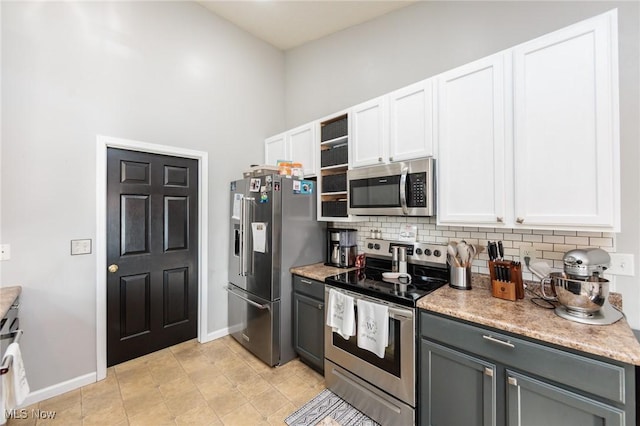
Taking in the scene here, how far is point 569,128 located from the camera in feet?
4.66

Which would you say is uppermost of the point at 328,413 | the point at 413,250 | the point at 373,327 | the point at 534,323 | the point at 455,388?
the point at 413,250

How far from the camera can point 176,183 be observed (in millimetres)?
2822

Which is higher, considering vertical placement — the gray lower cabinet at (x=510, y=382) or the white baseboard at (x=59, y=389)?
the gray lower cabinet at (x=510, y=382)

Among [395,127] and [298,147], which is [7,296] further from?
[395,127]

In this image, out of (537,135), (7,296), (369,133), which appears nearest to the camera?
(537,135)

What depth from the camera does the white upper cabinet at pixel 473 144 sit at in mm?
1657

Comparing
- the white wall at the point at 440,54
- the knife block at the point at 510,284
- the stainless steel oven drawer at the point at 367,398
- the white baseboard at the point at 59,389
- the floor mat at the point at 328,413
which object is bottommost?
the floor mat at the point at 328,413

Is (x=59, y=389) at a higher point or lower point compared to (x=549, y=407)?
lower

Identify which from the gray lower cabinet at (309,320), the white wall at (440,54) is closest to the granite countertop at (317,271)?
the gray lower cabinet at (309,320)

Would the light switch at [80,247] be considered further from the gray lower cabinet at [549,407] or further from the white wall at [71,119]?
the gray lower cabinet at [549,407]

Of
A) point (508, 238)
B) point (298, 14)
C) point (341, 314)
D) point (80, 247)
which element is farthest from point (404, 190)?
point (80, 247)

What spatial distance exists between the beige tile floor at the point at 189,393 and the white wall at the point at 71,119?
0.97 ft

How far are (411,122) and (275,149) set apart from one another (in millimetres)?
1825

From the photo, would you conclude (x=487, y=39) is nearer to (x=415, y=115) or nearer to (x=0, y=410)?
(x=415, y=115)
